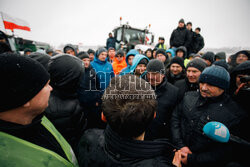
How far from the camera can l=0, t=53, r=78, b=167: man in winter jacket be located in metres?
0.58

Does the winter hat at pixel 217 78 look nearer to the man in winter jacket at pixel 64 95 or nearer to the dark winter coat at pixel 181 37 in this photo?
the man in winter jacket at pixel 64 95

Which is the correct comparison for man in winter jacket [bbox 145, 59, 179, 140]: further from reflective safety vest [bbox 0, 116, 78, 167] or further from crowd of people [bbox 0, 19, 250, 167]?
reflective safety vest [bbox 0, 116, 78, 167]

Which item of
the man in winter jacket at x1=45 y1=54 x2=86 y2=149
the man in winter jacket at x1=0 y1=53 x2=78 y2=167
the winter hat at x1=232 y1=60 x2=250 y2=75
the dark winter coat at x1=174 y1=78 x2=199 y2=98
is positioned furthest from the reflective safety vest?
the winter hat at x1=232 y1=60 x2=250 y2=75

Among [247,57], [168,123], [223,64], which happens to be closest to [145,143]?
[168,123]

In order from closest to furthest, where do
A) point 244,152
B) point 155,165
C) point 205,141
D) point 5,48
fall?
point 155,165
point 244,152
point 205,141
point 5,48

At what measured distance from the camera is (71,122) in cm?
143

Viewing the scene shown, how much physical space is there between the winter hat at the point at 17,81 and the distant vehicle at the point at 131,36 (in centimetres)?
813

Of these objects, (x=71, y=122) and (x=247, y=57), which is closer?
(x=71, y=122)

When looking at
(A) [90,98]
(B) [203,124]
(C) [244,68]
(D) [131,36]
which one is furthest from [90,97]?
(D) [131,36]

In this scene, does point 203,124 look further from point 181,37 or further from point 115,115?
point 181,37

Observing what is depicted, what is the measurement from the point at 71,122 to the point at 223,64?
134 inches

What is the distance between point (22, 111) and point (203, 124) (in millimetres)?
1783

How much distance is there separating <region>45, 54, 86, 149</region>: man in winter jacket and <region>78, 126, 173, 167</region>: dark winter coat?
2.31 ft

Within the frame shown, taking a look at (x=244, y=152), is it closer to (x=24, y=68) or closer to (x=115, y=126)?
(x=115, y=126)
